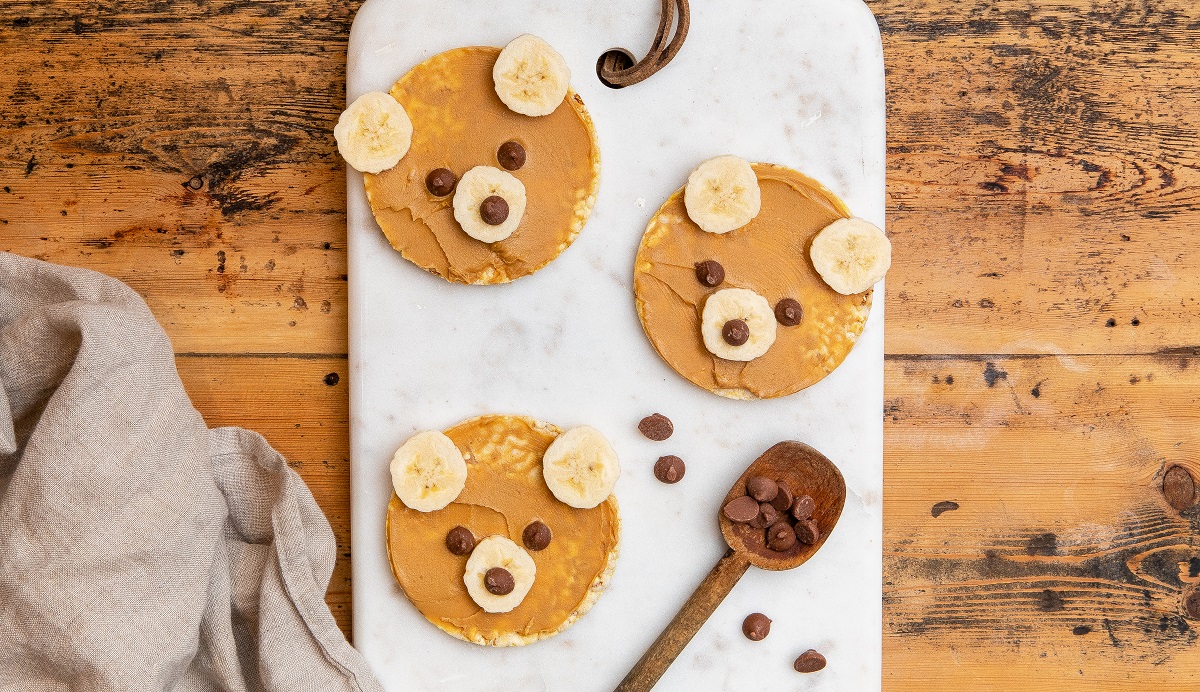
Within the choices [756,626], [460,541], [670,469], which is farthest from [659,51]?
[756,626]

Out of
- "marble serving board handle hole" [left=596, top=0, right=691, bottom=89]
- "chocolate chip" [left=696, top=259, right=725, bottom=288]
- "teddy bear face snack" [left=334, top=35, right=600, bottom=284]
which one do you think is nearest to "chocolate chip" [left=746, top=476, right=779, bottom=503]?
"chocolate chip" [left=696, top=259, right=725, bottom=288]

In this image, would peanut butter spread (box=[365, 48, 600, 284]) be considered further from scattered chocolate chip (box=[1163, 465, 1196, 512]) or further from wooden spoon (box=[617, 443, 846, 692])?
scattered chocolate chip (box=[1163, 465, 1196, 512])

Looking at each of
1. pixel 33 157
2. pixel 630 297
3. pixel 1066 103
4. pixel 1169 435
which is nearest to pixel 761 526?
pixel 630 297

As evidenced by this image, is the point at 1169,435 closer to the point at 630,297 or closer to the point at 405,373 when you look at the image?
the point at 630,297

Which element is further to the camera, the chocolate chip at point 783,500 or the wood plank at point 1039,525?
the wood plank at point 1039,525

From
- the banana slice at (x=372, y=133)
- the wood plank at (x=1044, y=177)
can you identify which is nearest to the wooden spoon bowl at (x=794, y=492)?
the wood plank at (x=1044, y=177)

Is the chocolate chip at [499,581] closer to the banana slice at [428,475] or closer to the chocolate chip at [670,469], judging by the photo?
the banana slice at [428,475]
